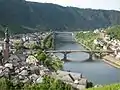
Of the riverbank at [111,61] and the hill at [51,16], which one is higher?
the hill at [51,16]

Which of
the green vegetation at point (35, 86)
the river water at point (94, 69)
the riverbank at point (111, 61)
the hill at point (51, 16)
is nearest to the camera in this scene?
the green vegetation at point (35, 86)

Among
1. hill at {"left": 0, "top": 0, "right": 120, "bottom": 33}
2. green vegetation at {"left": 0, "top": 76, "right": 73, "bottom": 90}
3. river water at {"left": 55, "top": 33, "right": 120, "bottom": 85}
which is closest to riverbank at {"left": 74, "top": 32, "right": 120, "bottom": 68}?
river water at {"left": 55, "top": 33, "right": 120, "bottom": 85}

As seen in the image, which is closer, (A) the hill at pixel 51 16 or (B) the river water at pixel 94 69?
(B) the river water at pixel 94 69

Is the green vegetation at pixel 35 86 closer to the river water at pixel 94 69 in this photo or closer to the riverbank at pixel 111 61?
the river water at pixel 94 69

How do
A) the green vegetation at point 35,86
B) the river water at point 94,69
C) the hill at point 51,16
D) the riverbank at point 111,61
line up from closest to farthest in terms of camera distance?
the green vegetation at point 35,86 < the river water at point 94,69 < the riverbank at point 111,61 < the hill at point 51,16

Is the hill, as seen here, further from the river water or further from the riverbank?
the river water

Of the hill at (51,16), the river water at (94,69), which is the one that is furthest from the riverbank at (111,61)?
the hill at (51,16)

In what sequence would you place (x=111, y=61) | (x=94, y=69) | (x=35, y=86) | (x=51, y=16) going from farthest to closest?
(x=51, y=16), (x=111, y=61), (x=94, y=69), (x=35, y=86)

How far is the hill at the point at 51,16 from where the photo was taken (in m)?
67.9

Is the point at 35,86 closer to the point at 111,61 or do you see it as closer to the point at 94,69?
the point at 94,69

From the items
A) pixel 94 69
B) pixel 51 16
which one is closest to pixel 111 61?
pixel 94 69

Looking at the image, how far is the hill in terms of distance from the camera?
67875 mm

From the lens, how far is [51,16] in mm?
86062

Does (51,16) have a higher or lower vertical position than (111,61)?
higher
